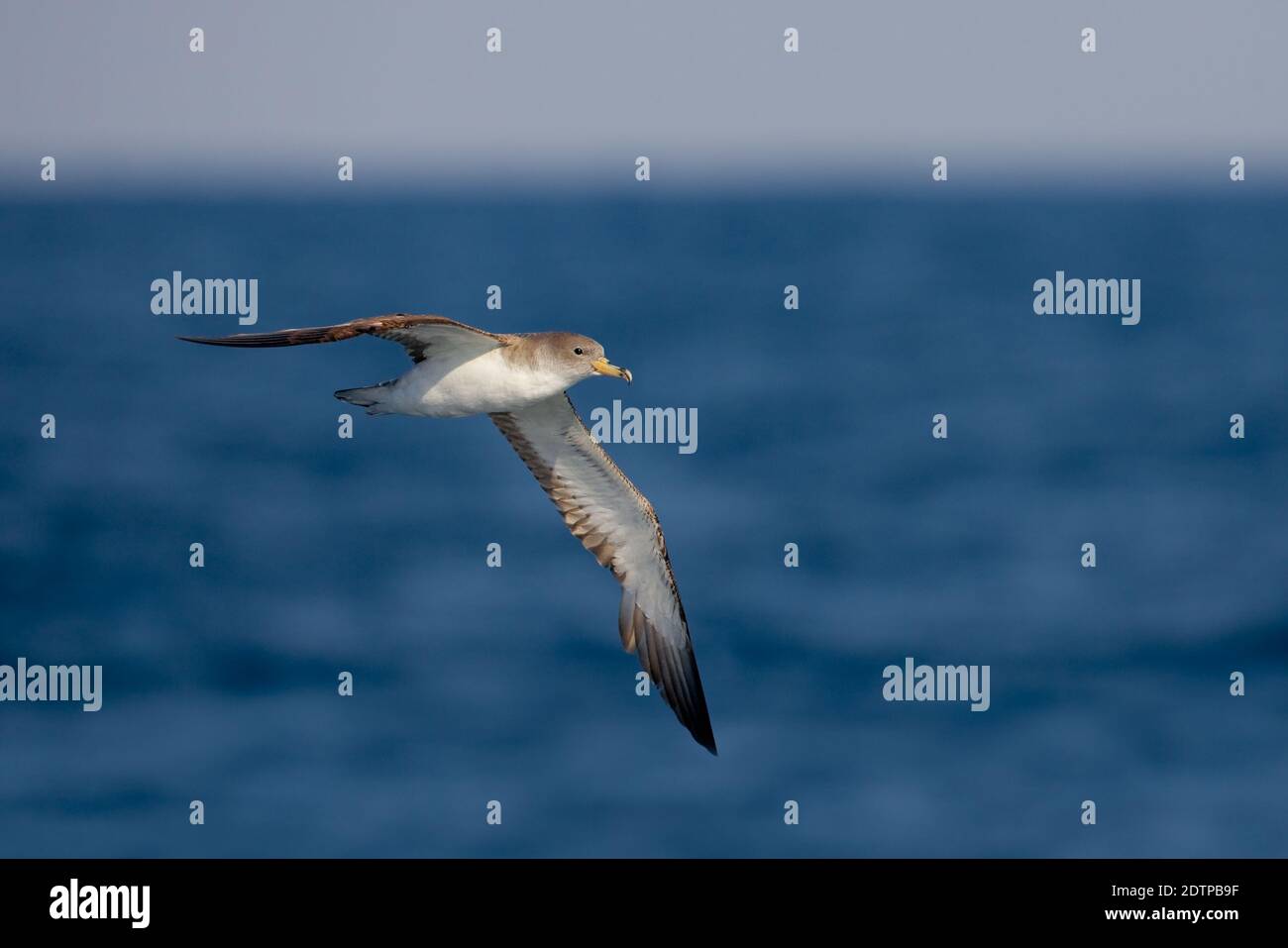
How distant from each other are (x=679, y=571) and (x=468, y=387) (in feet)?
125

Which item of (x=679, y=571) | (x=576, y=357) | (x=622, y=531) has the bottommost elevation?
(x=622, y=531)

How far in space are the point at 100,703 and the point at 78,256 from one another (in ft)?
239

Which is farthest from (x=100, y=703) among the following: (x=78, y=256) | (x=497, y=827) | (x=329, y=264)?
(x=78, y=256)

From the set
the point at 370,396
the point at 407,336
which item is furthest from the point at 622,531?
the point at 407,336

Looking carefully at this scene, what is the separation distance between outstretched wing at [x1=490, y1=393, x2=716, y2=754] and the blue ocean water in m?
18.0

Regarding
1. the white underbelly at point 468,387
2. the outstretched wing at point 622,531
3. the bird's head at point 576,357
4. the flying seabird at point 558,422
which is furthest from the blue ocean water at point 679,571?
the bird's head at point 576,357

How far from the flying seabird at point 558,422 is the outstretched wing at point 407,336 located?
1 centimetres

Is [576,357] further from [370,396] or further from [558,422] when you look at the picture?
[558,422]

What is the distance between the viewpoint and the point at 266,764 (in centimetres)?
5062

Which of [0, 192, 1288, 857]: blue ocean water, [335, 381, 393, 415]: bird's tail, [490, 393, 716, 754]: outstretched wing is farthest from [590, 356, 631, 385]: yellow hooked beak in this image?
[0, 192, 1288, 857]: blue ocean water

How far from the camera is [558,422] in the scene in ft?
82.4

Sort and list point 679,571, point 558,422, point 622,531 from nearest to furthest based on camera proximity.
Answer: point 558,422 → point 622,531 → point 679,571

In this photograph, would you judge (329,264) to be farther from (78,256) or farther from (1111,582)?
(1111,582)

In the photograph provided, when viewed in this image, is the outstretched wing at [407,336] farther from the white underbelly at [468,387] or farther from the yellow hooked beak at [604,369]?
the yellow hooked beak at [604,369]
